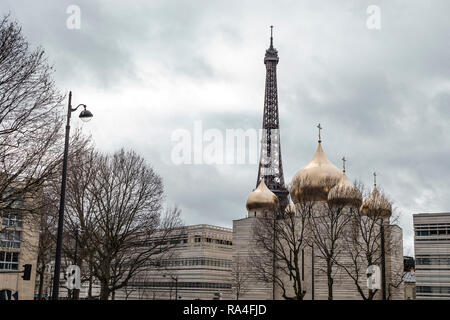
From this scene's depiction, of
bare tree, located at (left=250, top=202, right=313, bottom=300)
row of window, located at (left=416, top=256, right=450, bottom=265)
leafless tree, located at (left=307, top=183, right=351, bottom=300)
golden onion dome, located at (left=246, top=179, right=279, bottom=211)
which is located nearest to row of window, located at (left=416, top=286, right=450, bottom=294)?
row of window, located at (left=416, top=256, right=450, bottom=265)

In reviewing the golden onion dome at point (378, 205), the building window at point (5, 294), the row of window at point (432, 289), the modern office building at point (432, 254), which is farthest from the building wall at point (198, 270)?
the building window at point (5, 294)

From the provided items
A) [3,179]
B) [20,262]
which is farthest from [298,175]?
[3,179]

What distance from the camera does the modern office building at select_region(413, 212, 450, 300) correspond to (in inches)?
2805

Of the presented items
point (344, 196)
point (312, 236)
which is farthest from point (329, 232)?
point (344, 196)

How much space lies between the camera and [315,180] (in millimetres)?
63312

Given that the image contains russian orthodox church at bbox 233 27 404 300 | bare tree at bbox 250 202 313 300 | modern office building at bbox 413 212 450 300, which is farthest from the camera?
modern office building at bbox 413 212 450 300

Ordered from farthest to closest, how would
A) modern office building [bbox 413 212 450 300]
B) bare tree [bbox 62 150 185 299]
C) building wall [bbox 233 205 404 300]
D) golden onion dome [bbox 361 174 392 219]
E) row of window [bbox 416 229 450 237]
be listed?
row of window [bbox 416 229 450 237] < modern office building [bbox 413 212 450 300] < building wall [bbox 233 205 404 300] < golden onion dome [bbox 361 174 392 219] < bare tree [bbox 62 150 185 299]

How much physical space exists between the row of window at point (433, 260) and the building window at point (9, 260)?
5365cm

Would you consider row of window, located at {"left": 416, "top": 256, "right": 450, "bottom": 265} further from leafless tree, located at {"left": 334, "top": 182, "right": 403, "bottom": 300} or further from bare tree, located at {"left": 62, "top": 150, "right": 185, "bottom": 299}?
bare tree, located at {"left": 62, "top": 150, "right": 185, "bottom": 299}

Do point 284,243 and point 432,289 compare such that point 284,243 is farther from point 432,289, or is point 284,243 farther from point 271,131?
point 271,131

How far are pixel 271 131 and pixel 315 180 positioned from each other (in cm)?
5529

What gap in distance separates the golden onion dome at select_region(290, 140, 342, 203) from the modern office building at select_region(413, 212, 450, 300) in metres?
18.6
